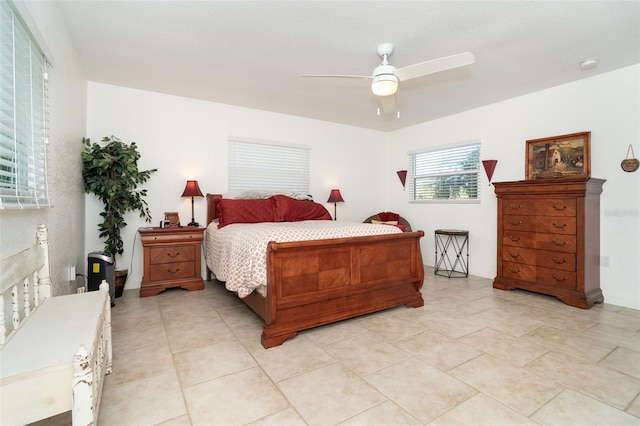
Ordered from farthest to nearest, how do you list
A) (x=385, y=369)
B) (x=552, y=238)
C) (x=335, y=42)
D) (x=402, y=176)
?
1. (x=402, y=176)
2. (x=552, y=238)
3. (x=335, y=42)
4. (x=385, y=369)

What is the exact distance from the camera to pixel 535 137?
12.7 feet

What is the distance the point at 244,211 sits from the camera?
12.4 ft

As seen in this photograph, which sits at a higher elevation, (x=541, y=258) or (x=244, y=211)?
(x=244, y=211)

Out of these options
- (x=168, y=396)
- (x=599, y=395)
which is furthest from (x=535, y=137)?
(x=168, y=396)

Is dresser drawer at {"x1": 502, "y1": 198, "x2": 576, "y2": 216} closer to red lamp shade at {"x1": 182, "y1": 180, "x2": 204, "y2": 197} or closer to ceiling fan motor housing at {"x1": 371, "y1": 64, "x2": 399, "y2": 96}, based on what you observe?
ceiling fan motor housing at {"x1": 371, "y1": 64, "x2": 399, "y2": 96}

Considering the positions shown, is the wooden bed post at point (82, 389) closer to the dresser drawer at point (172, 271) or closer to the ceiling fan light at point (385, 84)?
the ceiling fan light at point (385, 84)

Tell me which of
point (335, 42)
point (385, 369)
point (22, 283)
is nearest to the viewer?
point (22, 283)

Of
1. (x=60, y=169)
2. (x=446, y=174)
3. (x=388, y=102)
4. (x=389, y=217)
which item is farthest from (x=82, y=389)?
(x=446, y=174)

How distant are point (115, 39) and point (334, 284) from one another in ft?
9.25

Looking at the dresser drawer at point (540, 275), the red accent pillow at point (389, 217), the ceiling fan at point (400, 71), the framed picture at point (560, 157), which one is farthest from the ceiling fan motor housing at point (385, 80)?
the red accent pillow at point (389, 217)

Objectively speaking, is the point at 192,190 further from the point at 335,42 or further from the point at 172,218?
the point at 335,42

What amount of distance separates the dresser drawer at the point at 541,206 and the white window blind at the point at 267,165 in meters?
2.89

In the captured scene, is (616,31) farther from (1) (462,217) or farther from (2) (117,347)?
(2) (117,347)

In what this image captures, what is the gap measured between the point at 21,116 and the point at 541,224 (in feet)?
14.6
